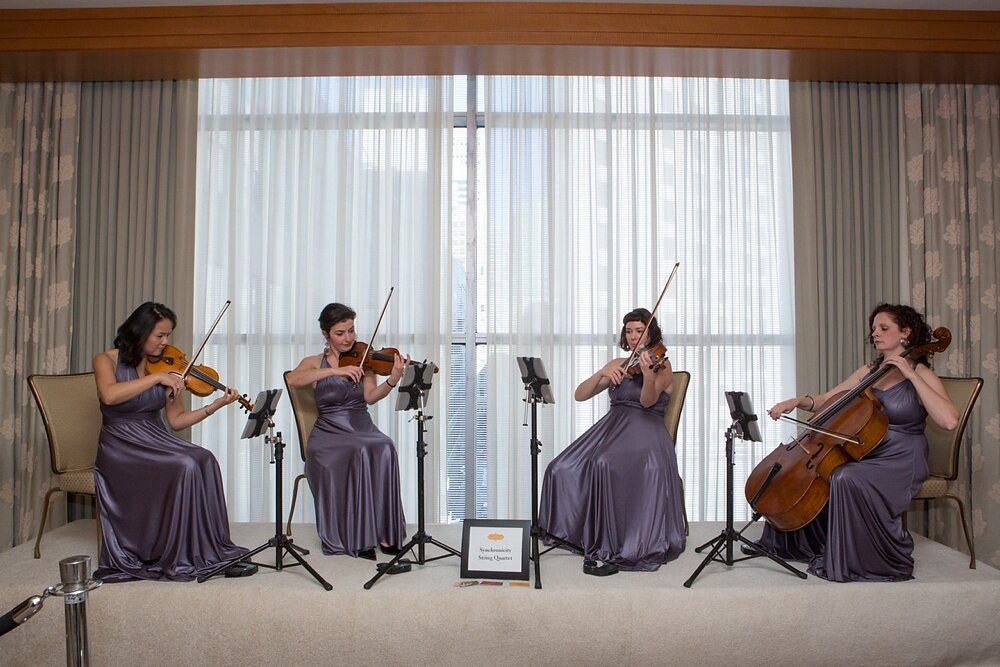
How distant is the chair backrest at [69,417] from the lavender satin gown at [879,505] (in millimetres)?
3320

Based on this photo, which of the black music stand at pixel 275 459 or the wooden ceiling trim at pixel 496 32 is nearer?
the black music stand at pixel 275 459

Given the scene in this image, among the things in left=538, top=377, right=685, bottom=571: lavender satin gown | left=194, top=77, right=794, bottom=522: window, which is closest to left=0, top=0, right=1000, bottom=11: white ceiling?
left=194, top=77, right=794, bottom=522: window

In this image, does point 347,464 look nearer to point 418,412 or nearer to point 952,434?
point 418,412

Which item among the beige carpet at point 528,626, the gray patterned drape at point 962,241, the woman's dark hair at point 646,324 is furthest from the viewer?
the gray patterned drape at point 962,241

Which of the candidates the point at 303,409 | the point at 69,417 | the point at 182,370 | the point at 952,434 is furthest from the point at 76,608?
the point at 952,434

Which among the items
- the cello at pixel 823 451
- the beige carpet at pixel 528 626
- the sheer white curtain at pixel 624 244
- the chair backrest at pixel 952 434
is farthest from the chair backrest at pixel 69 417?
the chair backrest at pixel 952 434

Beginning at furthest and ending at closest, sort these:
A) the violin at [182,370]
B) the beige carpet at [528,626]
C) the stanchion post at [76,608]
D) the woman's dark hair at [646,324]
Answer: the woman's dark hair at [646,324] < the violin at [182,370] < the beige carpet at [528,626] < the stanchion post at [76,608]

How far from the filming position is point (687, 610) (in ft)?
9.82

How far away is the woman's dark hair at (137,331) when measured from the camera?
11.2 ft

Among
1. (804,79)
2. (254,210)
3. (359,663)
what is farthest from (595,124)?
(359,663)

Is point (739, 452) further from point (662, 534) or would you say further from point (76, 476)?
point (76, 476)

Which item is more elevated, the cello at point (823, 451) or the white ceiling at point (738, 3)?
the white ceiling at point (738, 3)

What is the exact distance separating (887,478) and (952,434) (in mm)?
680

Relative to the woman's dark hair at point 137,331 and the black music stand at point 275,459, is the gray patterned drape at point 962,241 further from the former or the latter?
the woman's dark hair at point 137,331
